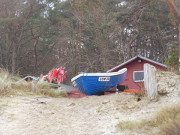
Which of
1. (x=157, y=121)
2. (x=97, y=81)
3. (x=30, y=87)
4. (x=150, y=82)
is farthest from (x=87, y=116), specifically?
(x=30, y=87)

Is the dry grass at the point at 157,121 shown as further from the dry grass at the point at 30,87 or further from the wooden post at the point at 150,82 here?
the dry grass at the point at 30,87

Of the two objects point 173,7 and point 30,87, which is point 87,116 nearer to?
point 30,87

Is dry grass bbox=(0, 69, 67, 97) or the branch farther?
the branch

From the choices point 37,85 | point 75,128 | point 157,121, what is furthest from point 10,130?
point 37,85

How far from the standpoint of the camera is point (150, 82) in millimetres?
7359

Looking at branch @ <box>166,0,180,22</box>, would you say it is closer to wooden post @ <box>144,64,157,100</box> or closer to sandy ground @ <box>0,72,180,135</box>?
sandy ground @ <box>0,72,180,135</box>

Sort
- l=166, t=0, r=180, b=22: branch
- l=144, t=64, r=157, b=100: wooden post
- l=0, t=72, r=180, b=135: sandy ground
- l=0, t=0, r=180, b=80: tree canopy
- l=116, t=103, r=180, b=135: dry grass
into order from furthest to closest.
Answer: l=0, t=0, r=180, b=80: tree canopy < l=166, t=0, r=180, b=22: branch < l=144, t=64, r=157, b=100: wooden post < l=0, t=72, r=180, b=135: sandy ground < l=116, t=103, r=180, b=135: dry grass

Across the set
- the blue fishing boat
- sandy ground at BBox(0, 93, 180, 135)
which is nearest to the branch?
the blue fishing boat

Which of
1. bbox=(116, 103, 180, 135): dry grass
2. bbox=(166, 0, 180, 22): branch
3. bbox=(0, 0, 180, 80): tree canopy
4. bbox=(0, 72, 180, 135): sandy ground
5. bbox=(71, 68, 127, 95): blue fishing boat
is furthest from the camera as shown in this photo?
bbox=(0, 0, 180, 80): tree canopy

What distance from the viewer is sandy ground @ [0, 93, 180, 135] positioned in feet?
17.9

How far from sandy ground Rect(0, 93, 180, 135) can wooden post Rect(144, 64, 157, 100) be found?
26 cm

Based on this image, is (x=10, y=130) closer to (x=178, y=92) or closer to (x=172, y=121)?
(x=172, y=121)

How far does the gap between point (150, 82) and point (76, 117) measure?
2.49m

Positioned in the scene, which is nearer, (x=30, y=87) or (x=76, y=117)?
(x=76, y=117)
